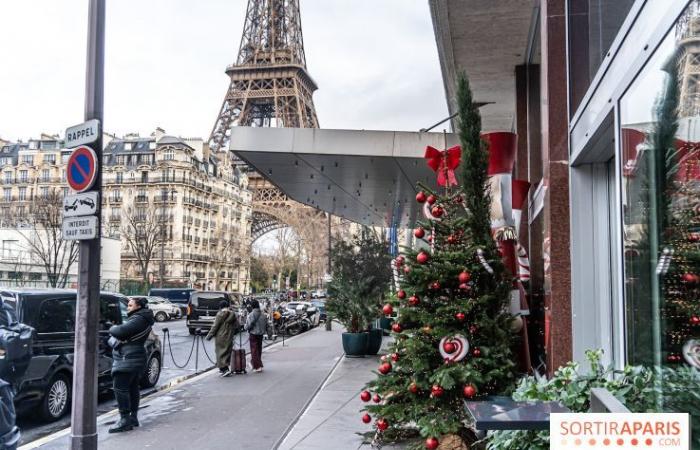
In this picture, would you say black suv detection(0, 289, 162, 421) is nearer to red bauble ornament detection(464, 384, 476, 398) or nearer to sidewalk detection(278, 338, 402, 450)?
sidewalk detection(278, 338, 402, 450)

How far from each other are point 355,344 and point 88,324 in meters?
9.76

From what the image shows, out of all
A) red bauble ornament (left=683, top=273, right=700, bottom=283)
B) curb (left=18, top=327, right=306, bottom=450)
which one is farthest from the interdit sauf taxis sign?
curb (left=18, top=327, right=306, bottom=450)

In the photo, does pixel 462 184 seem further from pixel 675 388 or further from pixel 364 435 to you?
pixel 675 388

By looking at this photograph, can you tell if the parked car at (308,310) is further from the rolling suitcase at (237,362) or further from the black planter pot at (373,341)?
the rolling suitcase at (237,362)

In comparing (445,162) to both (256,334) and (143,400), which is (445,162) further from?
(256,334)

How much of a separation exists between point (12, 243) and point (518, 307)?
5828 centimetres

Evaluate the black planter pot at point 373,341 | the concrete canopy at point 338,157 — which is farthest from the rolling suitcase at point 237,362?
the concrete canopy at point 338,157

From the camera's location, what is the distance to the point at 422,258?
584 cm

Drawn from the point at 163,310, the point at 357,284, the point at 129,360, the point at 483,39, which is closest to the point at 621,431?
the point at 129,360

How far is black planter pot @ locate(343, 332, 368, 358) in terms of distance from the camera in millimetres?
15625

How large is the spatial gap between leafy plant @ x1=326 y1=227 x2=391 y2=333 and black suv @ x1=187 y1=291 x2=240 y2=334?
9975 millimetres

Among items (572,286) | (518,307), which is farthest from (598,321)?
(518,307)

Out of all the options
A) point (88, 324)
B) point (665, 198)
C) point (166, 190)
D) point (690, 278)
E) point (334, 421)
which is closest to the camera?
point (690, 278)

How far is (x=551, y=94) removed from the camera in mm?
6445
